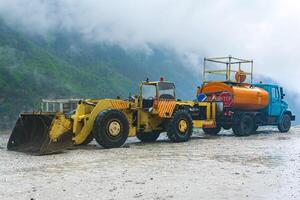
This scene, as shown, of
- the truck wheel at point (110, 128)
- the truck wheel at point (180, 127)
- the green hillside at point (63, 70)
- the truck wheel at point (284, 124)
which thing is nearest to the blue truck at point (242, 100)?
the truck wheel at point (284, 124)

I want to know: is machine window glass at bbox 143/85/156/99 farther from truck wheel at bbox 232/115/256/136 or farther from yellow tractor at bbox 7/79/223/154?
truck wheel at bbox 232/115/256/136

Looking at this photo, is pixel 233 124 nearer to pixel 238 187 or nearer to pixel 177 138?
pixel 177 138

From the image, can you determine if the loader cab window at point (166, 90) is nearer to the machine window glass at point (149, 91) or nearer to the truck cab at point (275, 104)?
the machine window glass at point (149, 91)

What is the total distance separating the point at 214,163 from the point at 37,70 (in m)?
33.7

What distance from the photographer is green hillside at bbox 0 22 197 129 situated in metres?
36.7

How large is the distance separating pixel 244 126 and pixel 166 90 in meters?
5.77

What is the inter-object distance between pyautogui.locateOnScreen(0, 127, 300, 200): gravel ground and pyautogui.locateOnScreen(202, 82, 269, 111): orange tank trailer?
266 inches

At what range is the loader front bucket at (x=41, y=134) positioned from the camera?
1353 cm

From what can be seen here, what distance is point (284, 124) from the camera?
24.5 metres

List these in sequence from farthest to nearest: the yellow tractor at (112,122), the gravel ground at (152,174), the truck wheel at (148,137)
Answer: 1. the truck wheel at (148,137)
2. the yellow tractor at (112,122)
3. the gravel ground at (152,174)

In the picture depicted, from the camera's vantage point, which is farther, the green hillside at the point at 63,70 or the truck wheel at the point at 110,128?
the green hillside at the point at 63,70

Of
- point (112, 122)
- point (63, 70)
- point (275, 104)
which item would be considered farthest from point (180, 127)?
point (63, 70)

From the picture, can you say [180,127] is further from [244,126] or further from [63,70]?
[63,70]

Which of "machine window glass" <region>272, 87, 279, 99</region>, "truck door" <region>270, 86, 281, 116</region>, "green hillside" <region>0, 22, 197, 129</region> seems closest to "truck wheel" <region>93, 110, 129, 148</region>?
"truck door" <region>270, 86, 281, 116</region>
